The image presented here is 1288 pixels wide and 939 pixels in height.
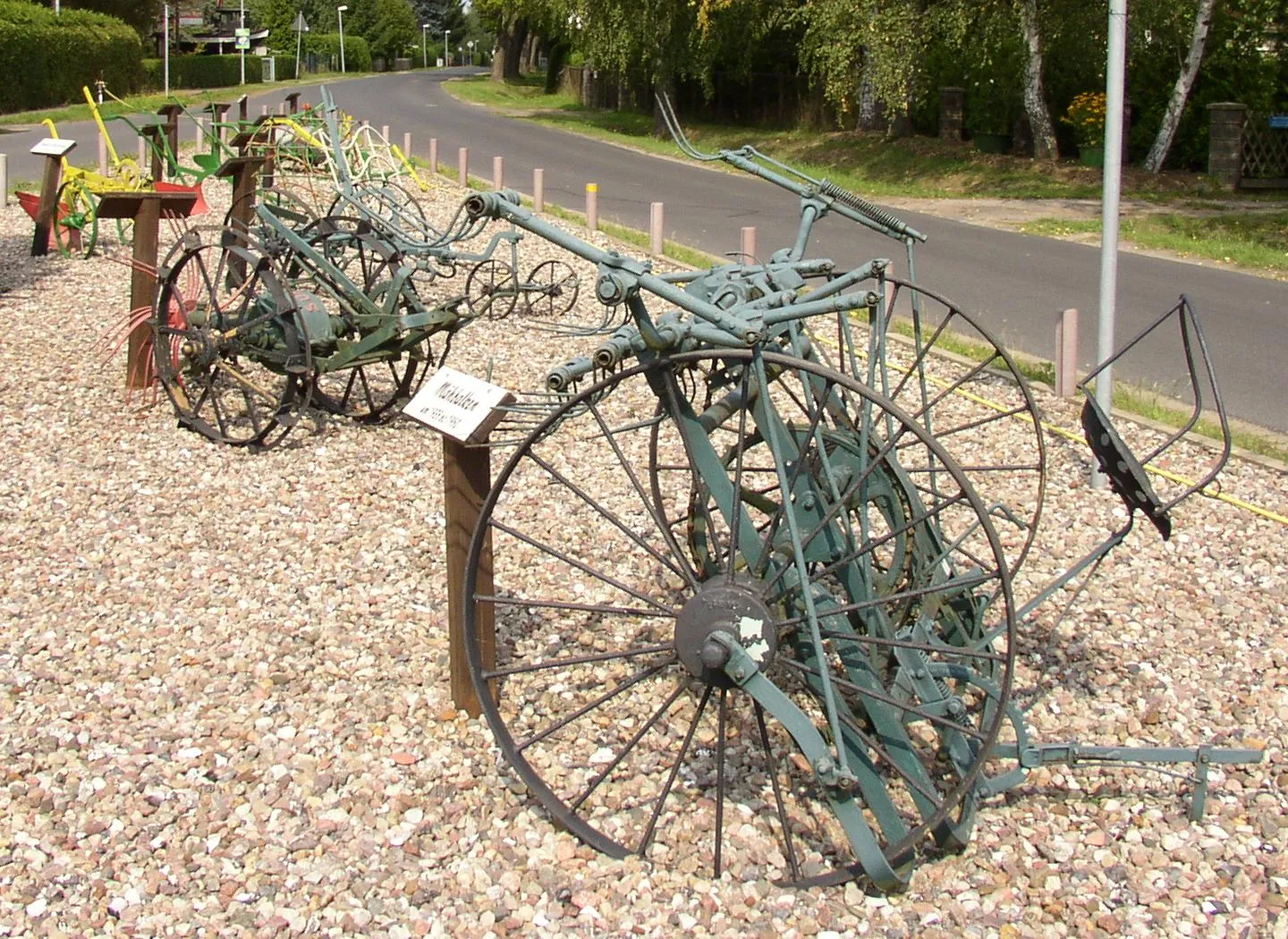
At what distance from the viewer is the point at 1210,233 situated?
16719 mm

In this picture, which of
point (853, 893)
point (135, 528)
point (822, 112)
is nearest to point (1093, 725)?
point (853, 893)

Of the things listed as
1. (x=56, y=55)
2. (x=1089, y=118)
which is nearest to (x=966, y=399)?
(x=1089, y=118)

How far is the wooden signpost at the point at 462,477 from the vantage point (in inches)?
155

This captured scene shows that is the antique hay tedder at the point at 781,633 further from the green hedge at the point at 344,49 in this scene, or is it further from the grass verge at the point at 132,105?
the green hedge at the point at 344,49

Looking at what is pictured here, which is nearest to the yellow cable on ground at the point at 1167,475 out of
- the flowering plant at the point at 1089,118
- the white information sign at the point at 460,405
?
the white information sign at the point at 460,405

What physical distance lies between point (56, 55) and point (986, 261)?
3546 cm

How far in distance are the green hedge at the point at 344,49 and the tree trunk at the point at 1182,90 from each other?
65.6m

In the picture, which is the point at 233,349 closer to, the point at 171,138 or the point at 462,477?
the point at 462,477

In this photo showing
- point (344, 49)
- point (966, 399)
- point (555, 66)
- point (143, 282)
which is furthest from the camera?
point (344, 49)

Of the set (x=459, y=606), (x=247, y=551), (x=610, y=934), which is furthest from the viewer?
(x=247, y=551)

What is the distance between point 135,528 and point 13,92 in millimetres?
37633

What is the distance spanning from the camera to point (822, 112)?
1283 inches

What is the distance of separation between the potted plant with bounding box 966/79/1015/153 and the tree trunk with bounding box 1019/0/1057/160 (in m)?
1.58

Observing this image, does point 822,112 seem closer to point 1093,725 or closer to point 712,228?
point 712,228
